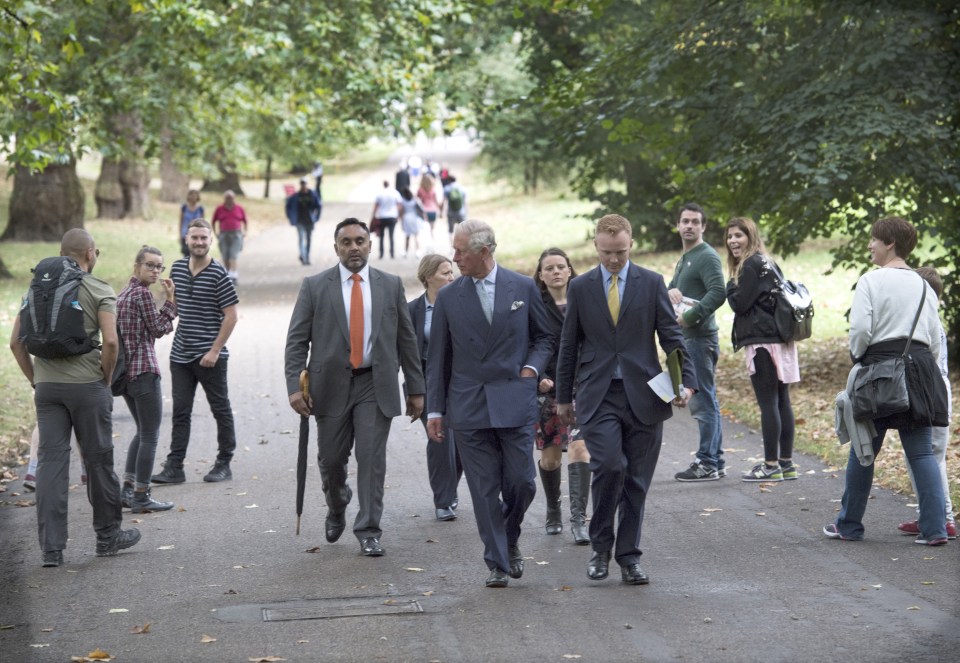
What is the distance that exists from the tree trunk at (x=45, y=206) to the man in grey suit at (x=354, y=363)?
988 inches

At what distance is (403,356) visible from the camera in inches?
332

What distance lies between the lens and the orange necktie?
826 centimetres

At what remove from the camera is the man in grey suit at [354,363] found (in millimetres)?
8227

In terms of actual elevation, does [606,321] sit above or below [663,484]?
above

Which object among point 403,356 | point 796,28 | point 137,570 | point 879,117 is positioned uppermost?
point 796,28

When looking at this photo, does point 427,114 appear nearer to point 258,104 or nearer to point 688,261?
point 258,104

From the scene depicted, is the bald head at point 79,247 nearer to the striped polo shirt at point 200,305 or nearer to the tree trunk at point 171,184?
the striped polo shirt at point 200,305

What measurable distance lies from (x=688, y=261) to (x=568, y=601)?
158 inches

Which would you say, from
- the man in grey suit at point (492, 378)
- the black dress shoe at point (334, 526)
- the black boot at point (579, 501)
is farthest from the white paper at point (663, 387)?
the black dress shoe at point (334, 526)

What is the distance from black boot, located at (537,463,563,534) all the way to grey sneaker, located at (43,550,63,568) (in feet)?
9.72

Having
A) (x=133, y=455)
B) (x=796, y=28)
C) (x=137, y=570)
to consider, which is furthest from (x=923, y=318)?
(x=796, y=28)

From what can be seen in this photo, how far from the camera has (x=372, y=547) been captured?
8086 millimetres

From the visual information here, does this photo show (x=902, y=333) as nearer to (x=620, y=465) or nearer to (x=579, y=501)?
(x=620, y=465)

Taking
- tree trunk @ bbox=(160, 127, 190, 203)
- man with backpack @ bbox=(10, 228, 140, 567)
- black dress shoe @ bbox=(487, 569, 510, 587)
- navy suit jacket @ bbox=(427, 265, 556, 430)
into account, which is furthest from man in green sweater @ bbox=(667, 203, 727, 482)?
tree trunk @ bbox=(160, 127, 190, 203)
